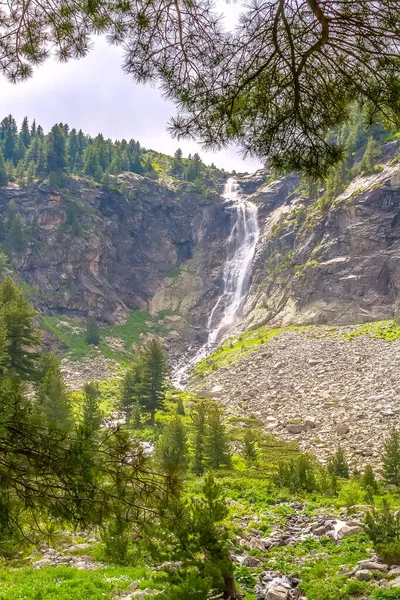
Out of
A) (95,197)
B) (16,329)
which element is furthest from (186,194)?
(16,329)

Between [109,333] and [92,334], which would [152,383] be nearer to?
[92,334]

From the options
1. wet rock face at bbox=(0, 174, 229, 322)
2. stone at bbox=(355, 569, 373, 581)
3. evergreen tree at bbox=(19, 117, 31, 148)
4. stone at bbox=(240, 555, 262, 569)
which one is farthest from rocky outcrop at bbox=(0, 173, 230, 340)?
stone at bbox=(355, 569, 373, 581)

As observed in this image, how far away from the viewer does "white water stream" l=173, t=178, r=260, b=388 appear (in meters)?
81.1

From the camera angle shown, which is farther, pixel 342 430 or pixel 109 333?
pixel 109 333

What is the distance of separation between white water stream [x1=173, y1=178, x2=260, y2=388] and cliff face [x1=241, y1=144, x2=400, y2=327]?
5176 millimetres

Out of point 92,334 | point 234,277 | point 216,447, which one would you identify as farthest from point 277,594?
point 234,277

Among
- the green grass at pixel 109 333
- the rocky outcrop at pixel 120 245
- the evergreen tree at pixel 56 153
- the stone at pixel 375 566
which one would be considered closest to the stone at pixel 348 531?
the stone at pixel 375 566

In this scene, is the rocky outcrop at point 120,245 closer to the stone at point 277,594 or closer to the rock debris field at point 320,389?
the rock debris field at point 320,389

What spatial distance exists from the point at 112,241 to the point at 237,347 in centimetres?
4827

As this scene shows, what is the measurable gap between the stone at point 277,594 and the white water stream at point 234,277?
57415mm

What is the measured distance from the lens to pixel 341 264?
67.9 metres

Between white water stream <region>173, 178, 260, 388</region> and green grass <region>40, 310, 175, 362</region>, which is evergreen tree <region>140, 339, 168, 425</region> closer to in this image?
white water stream <region>173, 178, 260, 388</region>

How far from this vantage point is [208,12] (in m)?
5.79

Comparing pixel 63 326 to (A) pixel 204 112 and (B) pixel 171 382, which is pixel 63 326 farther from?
(A) pixel 204 112
